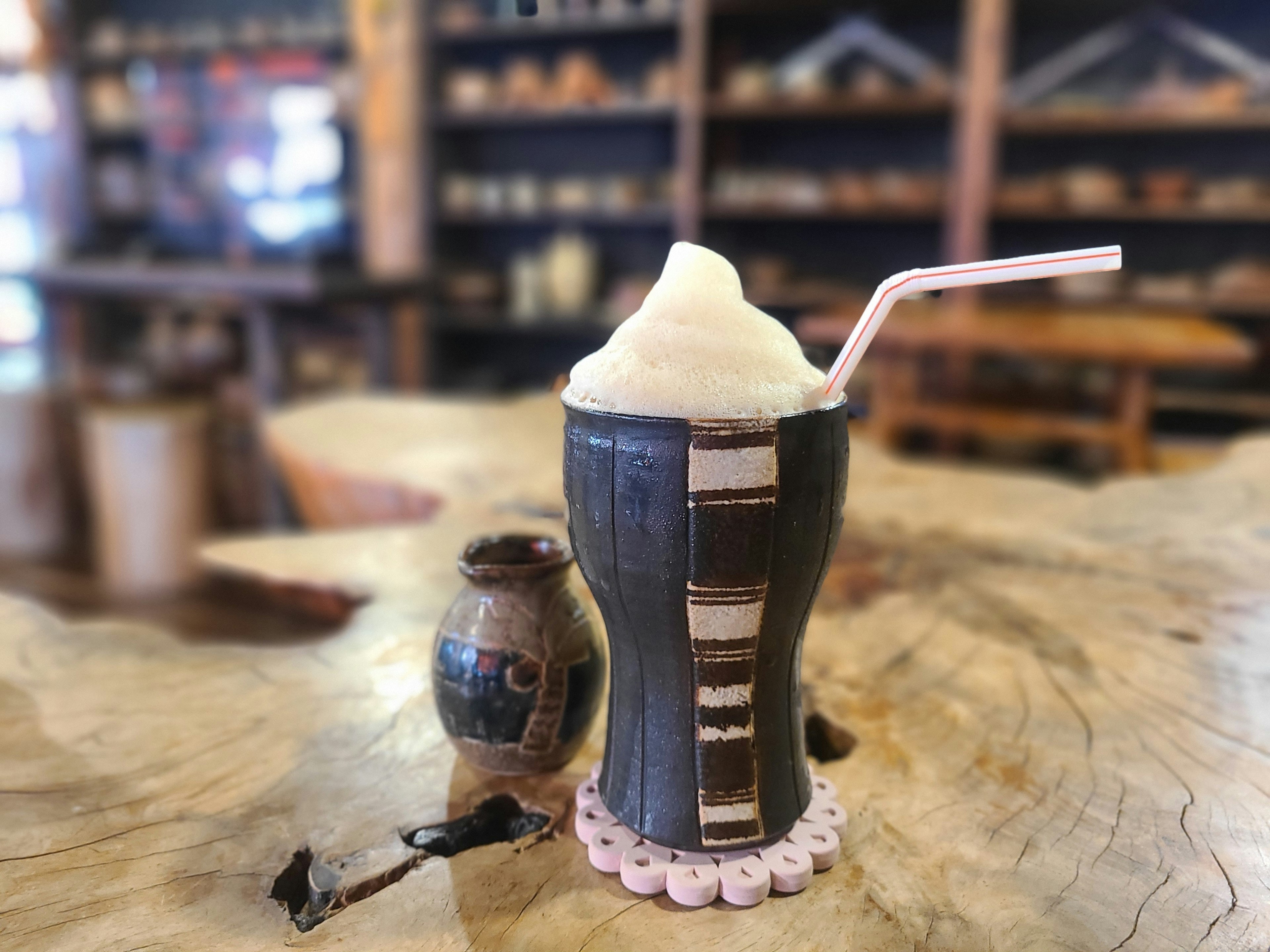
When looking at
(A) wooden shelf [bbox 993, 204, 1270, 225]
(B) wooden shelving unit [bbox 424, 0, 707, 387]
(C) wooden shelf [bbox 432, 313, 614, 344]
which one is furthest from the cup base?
(C) wooden shelf [bbox 432, 313, 614, 344]

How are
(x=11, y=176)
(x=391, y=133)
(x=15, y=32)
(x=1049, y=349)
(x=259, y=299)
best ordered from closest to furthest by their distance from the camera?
(x=1049, y=349), (x=259, y=299), (x=391, y=133), (x=15, y=32), (x=11, y=176)

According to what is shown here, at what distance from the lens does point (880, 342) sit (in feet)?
9.68

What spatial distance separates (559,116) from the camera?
4.05 m

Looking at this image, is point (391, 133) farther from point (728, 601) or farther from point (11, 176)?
point (728, 601)

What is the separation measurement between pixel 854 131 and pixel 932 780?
3.62m

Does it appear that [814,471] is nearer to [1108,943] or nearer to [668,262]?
[668,262]

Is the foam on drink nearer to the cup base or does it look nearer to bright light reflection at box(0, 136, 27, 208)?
the cup base

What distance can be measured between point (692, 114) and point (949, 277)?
3.39 m

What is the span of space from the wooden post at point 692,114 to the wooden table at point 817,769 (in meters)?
2.80

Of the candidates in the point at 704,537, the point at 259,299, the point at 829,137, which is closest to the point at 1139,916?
the point at 704,537

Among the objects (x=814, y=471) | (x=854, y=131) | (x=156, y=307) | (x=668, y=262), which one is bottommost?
(x=156, y=307)

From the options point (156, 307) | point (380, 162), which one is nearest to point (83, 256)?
point (156, 307)

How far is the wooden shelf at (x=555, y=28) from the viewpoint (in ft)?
12.7

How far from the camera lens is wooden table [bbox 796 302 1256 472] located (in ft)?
8.68
